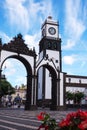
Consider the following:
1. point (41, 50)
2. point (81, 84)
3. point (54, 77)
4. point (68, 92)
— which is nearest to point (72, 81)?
point (81, 84)

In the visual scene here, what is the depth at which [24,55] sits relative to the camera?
35219mm

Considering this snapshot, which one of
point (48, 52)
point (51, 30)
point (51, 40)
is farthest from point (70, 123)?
point (51, 30)

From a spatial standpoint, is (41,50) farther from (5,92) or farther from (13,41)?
(13,41)

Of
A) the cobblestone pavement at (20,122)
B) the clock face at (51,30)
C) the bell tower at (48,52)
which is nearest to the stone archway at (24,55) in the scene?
the cobblestone pavement at (20,122)

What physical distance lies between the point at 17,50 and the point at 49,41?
113 feet

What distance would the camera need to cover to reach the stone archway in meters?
33.9

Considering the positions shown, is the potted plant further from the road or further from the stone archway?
the stone archway

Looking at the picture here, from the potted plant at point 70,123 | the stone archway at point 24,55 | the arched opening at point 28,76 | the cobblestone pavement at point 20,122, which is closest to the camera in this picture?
the potted plant at point 70,123

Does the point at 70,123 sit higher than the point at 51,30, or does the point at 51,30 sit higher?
the point at 51,30

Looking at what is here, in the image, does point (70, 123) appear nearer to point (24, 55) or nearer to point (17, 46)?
point (17, 46)

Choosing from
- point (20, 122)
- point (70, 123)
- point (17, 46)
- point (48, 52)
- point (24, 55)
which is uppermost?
point (48, 52)

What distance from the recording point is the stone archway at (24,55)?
33.9m

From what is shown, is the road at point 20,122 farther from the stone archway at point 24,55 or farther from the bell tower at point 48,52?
the bell tower at point 48,52

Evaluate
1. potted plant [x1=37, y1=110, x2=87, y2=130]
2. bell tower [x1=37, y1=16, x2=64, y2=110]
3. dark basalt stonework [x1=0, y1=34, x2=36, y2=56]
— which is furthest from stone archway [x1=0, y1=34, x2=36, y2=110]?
potted plant [x1=37, y1=110, x2=87, y2=130]
